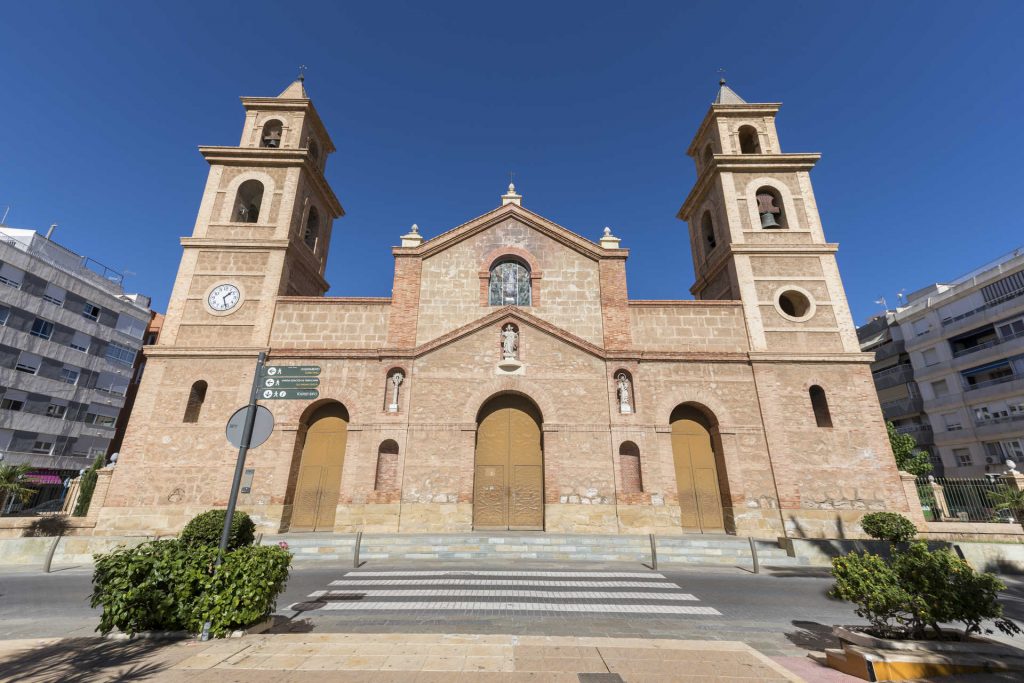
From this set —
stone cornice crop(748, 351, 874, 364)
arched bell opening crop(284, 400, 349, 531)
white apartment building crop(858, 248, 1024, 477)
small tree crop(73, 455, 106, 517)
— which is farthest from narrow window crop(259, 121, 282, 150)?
white apartment building crop(858, 248, 1024, 477)

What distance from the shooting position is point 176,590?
18.4 feet

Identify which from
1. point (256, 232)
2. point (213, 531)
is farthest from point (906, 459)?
point (256, 232)

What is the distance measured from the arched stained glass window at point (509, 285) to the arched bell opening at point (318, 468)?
762 cm

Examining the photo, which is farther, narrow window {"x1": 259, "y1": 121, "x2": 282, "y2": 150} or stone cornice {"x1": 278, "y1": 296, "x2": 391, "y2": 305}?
narrow window {"x1": 259, "y1": 121, "x2": 282, "y2": 150}

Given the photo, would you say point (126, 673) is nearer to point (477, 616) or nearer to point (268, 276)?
point (477, 616)

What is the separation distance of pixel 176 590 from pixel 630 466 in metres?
13.8

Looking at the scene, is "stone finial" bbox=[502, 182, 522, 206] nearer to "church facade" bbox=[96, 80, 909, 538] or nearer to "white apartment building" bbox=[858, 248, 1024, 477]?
"church facade" bbox=[96, 80, 909, 538]

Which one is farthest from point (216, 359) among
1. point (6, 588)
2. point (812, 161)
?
point (812, 161)

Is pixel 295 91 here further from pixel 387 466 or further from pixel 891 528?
pixel 891 528

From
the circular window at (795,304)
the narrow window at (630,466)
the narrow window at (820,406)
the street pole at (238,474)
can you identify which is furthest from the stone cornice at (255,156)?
the narrow window at (820,406)

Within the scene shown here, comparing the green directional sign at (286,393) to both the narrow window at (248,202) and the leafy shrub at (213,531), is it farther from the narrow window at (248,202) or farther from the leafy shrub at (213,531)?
the narrow window at (248,202)

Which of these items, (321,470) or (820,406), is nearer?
(321,470)

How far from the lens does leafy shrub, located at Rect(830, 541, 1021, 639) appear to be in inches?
201

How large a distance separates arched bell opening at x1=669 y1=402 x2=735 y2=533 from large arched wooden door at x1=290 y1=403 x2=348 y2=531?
1266 cm
